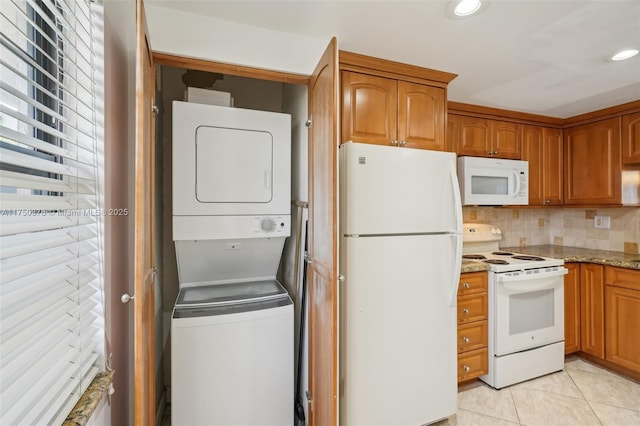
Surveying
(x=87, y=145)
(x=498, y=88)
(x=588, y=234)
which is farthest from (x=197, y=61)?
(x=588, y=234)

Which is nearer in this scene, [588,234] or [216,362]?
[216,362]

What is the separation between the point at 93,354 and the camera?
1037 millimetres

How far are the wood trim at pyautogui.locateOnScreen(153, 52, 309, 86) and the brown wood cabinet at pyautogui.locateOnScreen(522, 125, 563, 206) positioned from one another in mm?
2544

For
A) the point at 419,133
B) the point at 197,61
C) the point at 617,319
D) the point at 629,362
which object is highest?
the point at 197,61

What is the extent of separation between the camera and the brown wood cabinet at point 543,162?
294cm

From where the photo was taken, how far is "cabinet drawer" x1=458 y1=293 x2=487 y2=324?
7.16ft

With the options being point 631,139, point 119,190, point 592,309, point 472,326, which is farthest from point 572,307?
point 119,190

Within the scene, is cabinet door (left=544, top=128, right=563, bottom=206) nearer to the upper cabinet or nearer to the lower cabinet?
the lower cabinet

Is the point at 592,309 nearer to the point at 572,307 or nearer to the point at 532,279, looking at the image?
the point at 572,307

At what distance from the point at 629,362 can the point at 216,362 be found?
322 centimetres

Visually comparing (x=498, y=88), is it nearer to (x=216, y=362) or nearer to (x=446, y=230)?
(x=446, y=230)

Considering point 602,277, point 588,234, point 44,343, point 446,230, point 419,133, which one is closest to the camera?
point 44,343

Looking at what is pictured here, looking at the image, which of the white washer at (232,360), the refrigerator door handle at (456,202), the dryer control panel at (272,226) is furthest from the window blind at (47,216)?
the refrigerator door handle at (456,202)

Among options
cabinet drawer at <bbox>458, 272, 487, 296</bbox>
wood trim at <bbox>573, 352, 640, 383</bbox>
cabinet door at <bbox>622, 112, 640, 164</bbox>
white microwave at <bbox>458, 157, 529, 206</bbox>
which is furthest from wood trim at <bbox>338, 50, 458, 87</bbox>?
wood trim at <bbox>573, 352, 640, 383</bbox>
